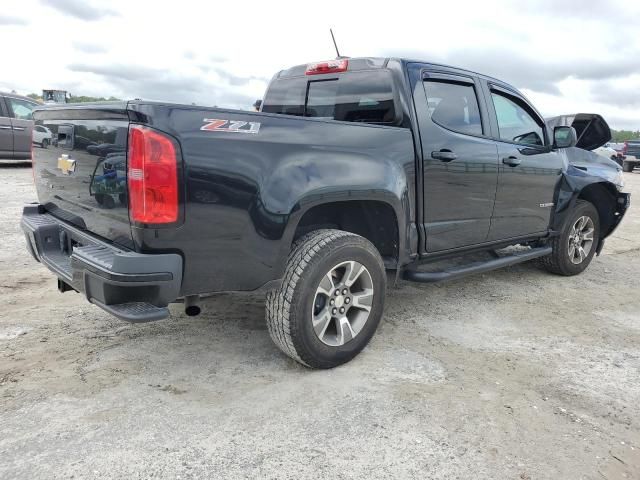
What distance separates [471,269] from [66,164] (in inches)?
114

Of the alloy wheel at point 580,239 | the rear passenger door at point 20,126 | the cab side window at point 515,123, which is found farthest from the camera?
the rear passenger door at point 20,126

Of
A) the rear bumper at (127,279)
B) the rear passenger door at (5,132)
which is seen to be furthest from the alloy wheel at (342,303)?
the rear passenger door at (5,132)

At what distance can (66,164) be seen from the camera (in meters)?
3.05

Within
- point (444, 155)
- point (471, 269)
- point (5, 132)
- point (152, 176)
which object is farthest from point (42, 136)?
point (5, 132)

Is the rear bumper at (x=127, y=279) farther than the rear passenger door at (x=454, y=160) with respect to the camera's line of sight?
No

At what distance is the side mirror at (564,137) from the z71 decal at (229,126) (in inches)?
134

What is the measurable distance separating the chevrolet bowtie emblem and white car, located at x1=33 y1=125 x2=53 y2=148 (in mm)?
210

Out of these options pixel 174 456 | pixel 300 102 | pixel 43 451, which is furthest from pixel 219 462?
pixel 300 102

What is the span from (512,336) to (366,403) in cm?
159

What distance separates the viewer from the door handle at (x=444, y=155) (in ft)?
12.0

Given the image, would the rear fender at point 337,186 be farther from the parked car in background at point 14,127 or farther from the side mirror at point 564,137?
the parked car in background at point 14,127

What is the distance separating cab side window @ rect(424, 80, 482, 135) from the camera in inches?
150

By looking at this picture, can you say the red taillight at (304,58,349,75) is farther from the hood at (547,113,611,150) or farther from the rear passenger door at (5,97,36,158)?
the rear passenger door at (5,97,36,158)

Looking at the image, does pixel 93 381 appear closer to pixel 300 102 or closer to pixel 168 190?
pixel 168 190
